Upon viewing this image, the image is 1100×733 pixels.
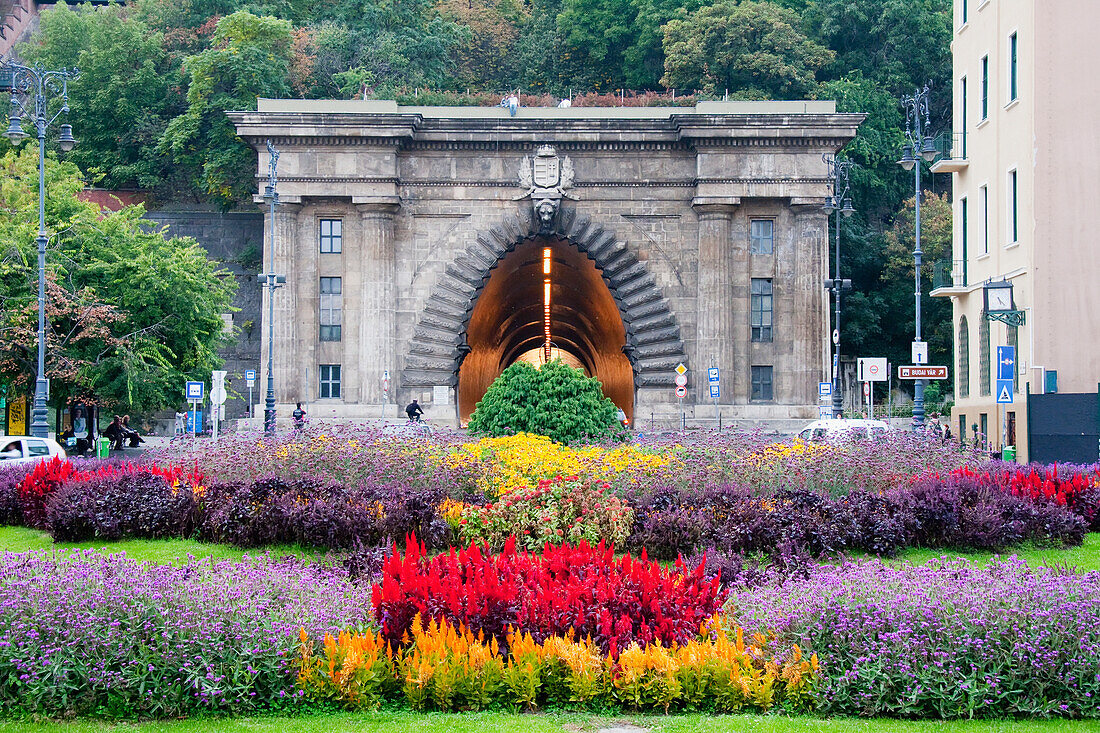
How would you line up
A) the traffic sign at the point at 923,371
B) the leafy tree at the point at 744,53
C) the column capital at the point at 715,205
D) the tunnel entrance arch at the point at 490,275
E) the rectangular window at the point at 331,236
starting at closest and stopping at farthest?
the traffic sign at the point at 923,371
the column capital at the point at 715,205
the tunnel entrance arch at the point at 490,275
the rectangular window at the point at 331,236
the leafy tree at the point at 744,53

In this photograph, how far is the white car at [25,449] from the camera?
27.4 meters

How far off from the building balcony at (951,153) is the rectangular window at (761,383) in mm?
9551

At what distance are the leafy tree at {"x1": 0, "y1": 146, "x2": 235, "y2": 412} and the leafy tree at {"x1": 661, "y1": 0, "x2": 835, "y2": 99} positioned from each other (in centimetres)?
3518

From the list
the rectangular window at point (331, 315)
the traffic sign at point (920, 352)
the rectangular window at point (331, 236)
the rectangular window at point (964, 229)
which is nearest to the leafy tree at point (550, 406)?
the traffic sign at point (920, 352)

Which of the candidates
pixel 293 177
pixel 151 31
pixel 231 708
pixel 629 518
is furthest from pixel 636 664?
pixel 151 31

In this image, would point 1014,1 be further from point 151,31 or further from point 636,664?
point 151,31

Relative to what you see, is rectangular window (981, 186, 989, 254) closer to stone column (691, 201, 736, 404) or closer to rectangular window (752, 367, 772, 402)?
stone column (691, 201, 736, 404)

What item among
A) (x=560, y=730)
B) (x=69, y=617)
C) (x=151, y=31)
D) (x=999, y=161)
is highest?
(x=151, y=31)

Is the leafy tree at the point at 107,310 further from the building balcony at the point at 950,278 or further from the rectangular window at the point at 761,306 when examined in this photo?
the building balcony at the point at 950,278

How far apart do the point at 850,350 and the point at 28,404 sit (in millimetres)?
45674

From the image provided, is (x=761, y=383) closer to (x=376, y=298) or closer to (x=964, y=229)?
(x=964, y=229)

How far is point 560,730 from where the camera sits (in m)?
8.80

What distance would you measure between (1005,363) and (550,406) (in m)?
10.8

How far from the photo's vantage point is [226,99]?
70.2 m
